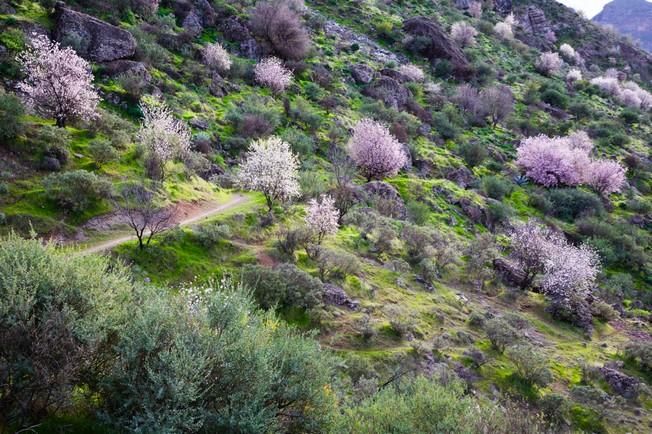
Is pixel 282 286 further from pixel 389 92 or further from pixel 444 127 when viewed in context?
pixel 389 92

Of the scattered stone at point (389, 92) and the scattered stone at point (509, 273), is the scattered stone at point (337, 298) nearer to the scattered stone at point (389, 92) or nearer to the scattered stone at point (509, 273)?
the scattered stone at point (509, 273)

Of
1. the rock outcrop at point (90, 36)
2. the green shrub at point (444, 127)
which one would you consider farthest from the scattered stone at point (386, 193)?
the green shrub at point (444, 127)

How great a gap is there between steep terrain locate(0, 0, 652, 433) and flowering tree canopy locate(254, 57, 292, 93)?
30 cm

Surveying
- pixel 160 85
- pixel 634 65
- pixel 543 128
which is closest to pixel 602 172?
pixel 543 128

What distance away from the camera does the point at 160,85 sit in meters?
36.2

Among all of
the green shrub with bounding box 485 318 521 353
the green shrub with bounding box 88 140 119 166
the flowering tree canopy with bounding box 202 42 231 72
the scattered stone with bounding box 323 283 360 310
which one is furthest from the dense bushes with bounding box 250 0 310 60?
the green shrub with bounding box 485 318 521 353

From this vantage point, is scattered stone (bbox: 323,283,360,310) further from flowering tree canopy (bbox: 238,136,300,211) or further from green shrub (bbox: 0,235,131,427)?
green shrub (bbox: 0,235,131,427)

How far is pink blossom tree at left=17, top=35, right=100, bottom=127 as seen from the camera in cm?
2380

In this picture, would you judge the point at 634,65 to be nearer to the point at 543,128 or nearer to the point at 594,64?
the point at 594,64

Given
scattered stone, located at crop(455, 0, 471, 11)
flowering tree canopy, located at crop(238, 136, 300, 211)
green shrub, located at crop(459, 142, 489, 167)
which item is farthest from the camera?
scattered stone, located at crop(455, 0, 471, 11)

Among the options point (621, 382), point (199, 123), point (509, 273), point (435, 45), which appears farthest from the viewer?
point (435, 45)

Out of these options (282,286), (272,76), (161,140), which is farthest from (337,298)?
(272,76)

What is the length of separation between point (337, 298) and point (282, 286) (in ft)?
11.6

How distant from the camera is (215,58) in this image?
147 feet
